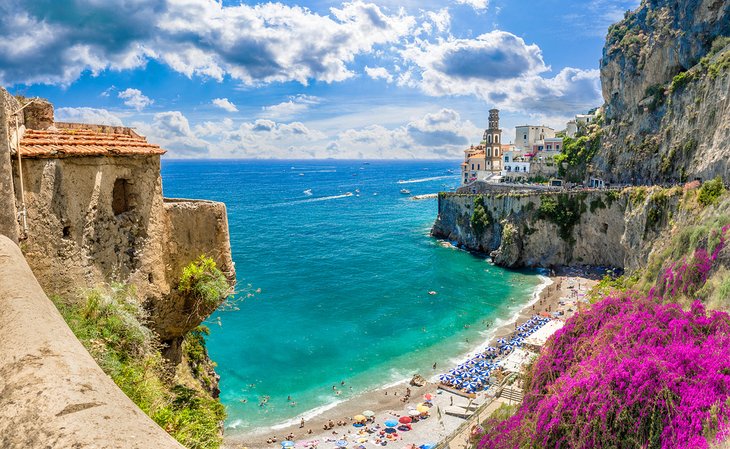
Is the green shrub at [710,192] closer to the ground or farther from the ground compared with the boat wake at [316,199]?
farther from the ground

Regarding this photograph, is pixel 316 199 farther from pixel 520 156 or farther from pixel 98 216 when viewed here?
pixel 98 216

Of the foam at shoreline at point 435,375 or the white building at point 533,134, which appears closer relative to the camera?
the foam at shoreline at point 435,375

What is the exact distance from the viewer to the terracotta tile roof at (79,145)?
6961mm

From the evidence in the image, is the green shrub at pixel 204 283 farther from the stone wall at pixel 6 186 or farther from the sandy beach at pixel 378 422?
the sandy beach at pixel 378 422

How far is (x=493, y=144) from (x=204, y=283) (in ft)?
294

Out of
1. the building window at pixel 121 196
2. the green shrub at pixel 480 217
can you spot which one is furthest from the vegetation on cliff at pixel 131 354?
the green shrub at pixel 480 217

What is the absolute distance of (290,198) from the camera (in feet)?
443

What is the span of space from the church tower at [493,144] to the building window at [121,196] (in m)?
89.1

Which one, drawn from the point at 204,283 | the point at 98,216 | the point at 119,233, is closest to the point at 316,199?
the point at 204,283

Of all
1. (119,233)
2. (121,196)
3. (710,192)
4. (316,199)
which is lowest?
(316,199)

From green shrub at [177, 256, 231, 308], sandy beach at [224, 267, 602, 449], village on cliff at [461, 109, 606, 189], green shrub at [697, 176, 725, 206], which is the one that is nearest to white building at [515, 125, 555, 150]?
village on cliff at [461, 109, 606, 189]

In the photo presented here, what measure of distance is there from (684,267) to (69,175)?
26.1 m

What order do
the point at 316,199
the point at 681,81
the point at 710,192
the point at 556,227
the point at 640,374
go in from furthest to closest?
the point at 316,199 → the point at 556,227 → the point at 681,81 → the point at 710,192 → the point at 640,374

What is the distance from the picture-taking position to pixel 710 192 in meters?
32.4
